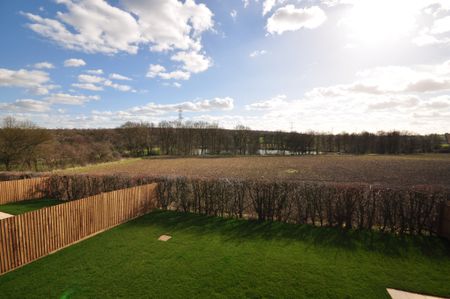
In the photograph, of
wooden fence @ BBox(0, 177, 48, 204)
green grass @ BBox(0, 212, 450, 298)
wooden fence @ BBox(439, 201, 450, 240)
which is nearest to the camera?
green grass @ BBox(0, 212, 450, 298)

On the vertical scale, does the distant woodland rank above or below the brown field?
above

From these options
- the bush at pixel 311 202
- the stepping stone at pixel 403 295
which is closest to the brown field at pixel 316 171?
the bush at pixel 311 202

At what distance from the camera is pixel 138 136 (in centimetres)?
5566

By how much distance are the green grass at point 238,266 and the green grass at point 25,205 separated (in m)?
6.90

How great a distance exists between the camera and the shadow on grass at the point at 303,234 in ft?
23.0

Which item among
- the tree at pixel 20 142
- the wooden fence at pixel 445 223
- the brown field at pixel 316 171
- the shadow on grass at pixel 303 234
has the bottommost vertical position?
the brown field at pixel 316 171

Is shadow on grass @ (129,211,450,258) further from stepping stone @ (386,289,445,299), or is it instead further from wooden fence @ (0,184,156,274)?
stepping stone @ (386,289,445,299)

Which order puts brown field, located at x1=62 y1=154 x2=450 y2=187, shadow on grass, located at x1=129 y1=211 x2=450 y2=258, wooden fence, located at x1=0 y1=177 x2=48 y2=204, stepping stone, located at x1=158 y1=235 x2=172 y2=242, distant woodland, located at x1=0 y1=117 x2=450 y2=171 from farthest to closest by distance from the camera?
distant woodland, located at x1=0 y1=117 x2=450 y2=171
brown field, located at x1=62 y1=154 x2=450 y2=187
wooden fence, located at x1=0 y1=177 x2=48 y2=204
stepping stone, located at x1=158 y1=235 x2=172 y2=242
shadow on grass, located at x1=129 y1=211 x2=450 y2=258

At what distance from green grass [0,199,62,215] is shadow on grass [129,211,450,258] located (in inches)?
257

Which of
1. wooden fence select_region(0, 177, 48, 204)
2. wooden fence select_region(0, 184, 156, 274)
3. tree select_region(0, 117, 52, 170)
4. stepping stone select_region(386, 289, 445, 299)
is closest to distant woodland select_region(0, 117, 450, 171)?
tree select_region(0, 117, 52, 170)

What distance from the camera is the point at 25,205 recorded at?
12.5m

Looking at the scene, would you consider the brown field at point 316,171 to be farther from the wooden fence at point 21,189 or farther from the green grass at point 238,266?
the green grass at point 238,266

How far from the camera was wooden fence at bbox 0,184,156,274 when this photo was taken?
19.1ft

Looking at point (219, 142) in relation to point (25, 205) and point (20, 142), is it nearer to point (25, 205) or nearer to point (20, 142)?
point (20, 142)
